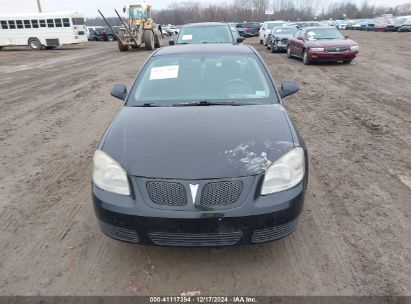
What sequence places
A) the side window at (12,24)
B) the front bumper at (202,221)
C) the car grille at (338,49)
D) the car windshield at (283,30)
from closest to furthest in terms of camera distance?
the front bumper at (202,221) → the car grille at (338,49) → the car windshield at (283,30) → the side window at (12,24)

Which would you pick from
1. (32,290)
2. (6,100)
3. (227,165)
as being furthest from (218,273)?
(6,100)

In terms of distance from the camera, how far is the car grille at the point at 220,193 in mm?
2564

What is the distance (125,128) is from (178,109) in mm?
602

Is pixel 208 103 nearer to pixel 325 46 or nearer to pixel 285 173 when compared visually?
pixel 285 173

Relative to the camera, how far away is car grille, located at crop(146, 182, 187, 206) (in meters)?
2.57

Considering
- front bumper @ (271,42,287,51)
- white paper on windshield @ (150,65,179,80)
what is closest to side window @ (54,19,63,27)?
front bumper @ (271,42,287,51)

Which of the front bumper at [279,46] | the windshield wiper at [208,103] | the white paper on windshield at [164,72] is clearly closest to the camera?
the windshield wiper at [208,103]

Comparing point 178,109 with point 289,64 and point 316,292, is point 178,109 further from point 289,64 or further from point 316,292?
point 289,64

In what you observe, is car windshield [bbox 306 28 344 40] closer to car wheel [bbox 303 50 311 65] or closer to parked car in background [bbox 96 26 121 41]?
car wheel [bbox 303 50 311 65]

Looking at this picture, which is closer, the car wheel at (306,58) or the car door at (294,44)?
the car wheel at (306,58)

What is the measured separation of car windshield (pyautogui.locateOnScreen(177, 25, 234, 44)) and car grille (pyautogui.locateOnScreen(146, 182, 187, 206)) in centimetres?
775

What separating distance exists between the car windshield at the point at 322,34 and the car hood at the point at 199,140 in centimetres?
1273

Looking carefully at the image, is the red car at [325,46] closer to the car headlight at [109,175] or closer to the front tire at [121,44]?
the car headlight at [109,175]

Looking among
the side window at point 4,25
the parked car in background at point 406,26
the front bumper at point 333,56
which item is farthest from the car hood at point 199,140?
the parked car in background at point 406,26
